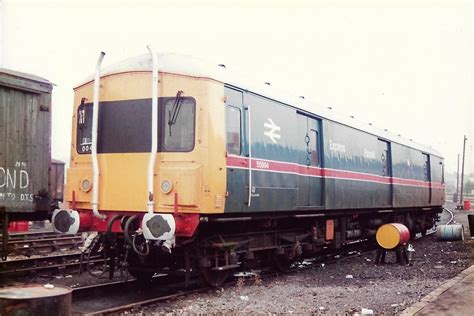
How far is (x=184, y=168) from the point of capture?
736 centimetres

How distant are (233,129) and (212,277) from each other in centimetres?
233

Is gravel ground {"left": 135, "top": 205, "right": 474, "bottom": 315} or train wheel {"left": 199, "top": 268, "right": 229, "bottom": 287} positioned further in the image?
train wheel {"left": 199, "top": 268, "right": 229, "bottom": 287}

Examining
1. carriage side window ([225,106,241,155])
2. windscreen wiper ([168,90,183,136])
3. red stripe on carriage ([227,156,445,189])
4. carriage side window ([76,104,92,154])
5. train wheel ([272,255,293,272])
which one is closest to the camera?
windscreen wiper ([168,90,183,136])

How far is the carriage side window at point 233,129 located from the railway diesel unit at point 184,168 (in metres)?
0.02

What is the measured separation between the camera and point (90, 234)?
27.0 ft

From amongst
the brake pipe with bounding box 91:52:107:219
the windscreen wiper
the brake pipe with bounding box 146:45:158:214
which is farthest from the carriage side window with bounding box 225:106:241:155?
the brake pipe with bounding box 91:52:107:219

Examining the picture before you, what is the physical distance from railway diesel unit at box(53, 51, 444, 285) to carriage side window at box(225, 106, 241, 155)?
0.02 meters

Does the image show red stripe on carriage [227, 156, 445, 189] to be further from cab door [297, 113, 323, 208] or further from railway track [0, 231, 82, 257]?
railway track [0, 231, 82, 257]

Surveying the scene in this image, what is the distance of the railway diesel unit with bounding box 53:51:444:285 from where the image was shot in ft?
24.2

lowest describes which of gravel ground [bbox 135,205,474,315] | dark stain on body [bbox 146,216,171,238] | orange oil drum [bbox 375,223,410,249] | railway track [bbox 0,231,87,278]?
gravel ground [bbox 135,205,474,315]

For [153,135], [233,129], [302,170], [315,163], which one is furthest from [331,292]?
[153,135]

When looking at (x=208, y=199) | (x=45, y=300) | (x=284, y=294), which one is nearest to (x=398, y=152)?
(x=284, y=294)

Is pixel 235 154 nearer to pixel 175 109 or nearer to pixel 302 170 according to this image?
pixel 175 109

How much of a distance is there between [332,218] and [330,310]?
199 inches
